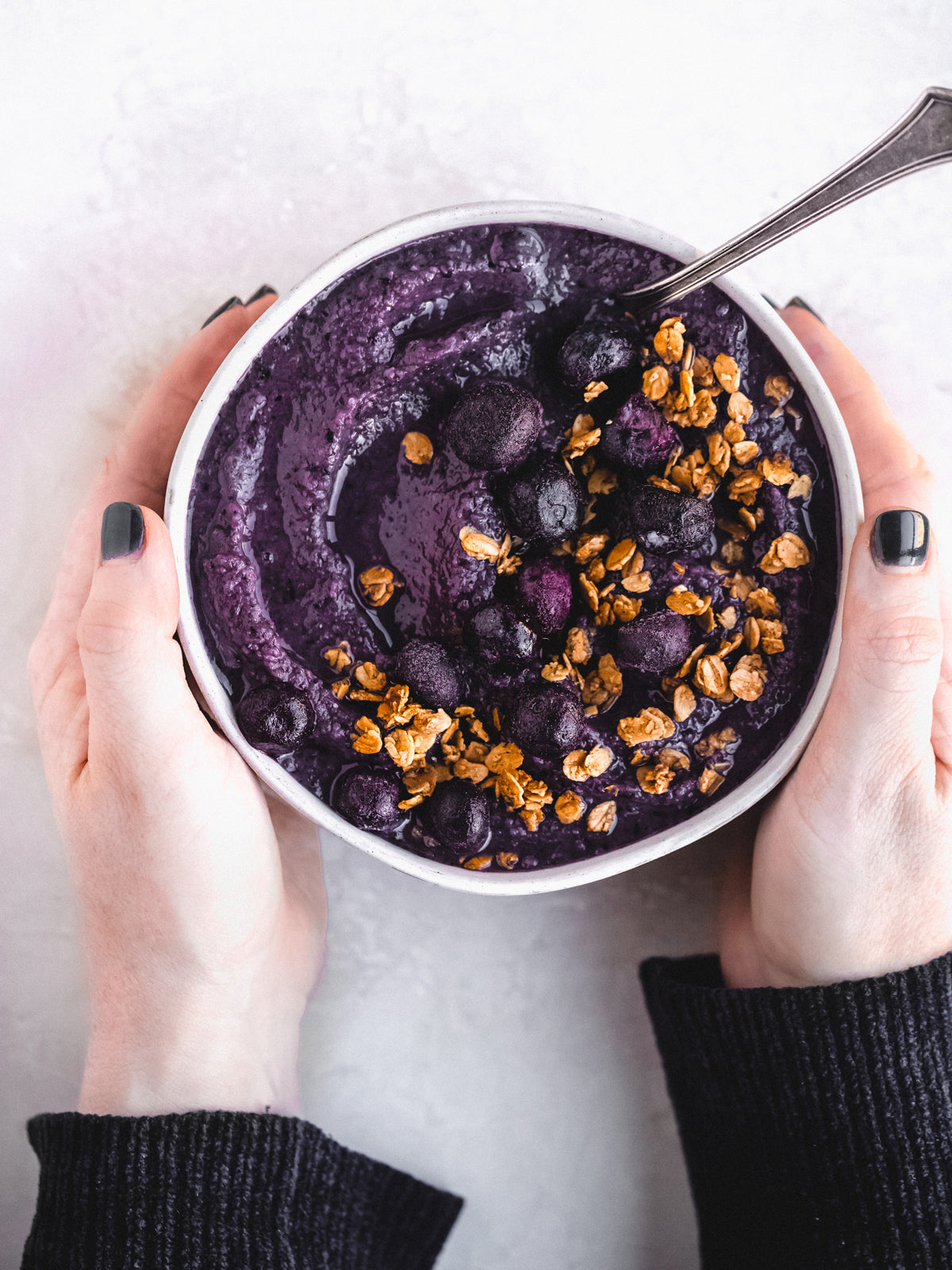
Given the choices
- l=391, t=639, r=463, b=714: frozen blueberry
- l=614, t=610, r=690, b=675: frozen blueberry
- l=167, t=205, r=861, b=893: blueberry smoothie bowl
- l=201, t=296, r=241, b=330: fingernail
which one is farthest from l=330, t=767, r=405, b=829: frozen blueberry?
l=201, t=296, r=241, b=330: fingernail

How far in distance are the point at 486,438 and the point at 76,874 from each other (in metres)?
0.84

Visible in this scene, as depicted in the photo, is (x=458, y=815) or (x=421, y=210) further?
(x=421, y=210)

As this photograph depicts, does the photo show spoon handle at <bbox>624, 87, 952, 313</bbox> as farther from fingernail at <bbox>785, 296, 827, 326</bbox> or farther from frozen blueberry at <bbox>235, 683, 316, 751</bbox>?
frozen blueberry at <bbox>235, 683, 316, 751</bbox>

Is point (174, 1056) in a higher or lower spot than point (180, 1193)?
higher

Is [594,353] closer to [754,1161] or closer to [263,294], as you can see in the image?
[263,294]

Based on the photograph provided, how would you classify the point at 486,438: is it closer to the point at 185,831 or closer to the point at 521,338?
the point at 521,338

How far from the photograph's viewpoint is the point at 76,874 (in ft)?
4.49

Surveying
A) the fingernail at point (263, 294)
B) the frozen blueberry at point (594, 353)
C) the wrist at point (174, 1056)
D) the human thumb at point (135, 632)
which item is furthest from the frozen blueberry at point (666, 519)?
the wrist at point (174, 1056)

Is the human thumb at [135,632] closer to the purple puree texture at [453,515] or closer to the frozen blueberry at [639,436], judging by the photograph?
the purple puree texture at [453,515]

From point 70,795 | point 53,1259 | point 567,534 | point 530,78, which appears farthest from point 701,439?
point 53,1259

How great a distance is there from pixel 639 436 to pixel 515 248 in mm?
267

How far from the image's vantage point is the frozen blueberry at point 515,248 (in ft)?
3.78

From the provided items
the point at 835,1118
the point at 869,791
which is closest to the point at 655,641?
the point at 869,791

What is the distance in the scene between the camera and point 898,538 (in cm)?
110
